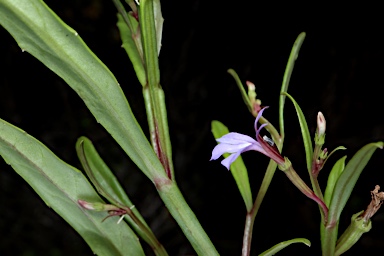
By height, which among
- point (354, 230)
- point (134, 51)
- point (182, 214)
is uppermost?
point (134, 51)

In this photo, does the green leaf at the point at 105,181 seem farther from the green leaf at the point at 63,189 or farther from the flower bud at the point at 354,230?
the flower bud at the point at 354,230

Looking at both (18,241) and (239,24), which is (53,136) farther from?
(239,24)

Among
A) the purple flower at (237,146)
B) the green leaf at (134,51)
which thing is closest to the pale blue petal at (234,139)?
the purple flower at (237,146)

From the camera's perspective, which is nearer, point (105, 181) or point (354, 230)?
point (354, 230)

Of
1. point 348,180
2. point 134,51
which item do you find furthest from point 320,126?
point 134,51

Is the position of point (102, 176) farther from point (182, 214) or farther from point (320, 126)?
point (320, 126)

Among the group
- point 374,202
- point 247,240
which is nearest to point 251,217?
point 247,240

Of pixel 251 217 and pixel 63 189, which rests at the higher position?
pixel 63 189
